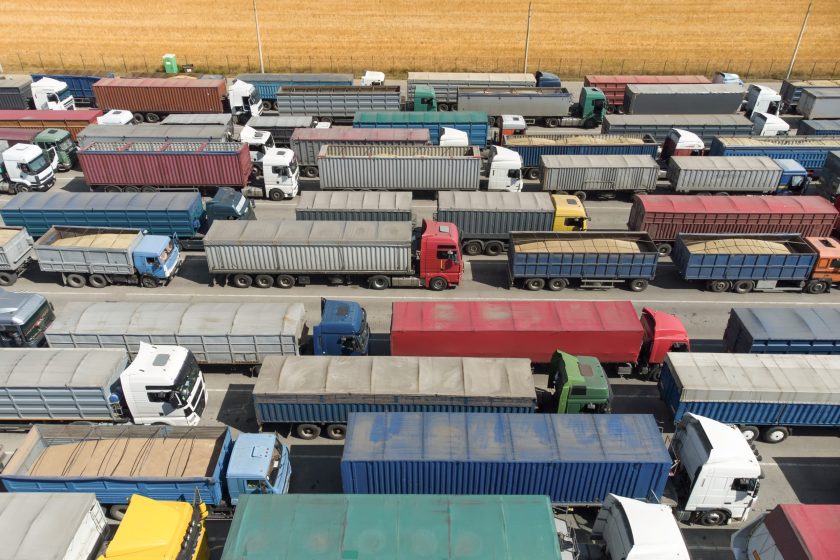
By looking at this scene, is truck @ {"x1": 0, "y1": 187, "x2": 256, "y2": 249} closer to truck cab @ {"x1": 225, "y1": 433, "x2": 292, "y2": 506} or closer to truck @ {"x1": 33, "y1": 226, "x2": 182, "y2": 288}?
truck @ {"x1": 33, "y1": 226, "x2": 182, "y2": 288}

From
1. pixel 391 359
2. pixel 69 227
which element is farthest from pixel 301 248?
pixel 69 227

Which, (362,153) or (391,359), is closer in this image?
(391,359)

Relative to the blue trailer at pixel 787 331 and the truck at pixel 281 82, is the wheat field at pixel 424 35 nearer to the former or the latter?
the truck at pixel 281 82

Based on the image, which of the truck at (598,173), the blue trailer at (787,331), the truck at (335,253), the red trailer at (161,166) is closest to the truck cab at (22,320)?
the truck at (335,253)

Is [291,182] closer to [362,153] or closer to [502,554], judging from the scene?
[362,153]

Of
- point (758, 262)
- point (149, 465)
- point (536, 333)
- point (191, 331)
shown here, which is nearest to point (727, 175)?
point (758, 262)

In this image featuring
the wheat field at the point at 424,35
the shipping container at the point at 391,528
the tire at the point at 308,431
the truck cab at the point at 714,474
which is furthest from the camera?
the wheat field at the point at 424,35

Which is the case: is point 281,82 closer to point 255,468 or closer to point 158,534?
point 255,468
